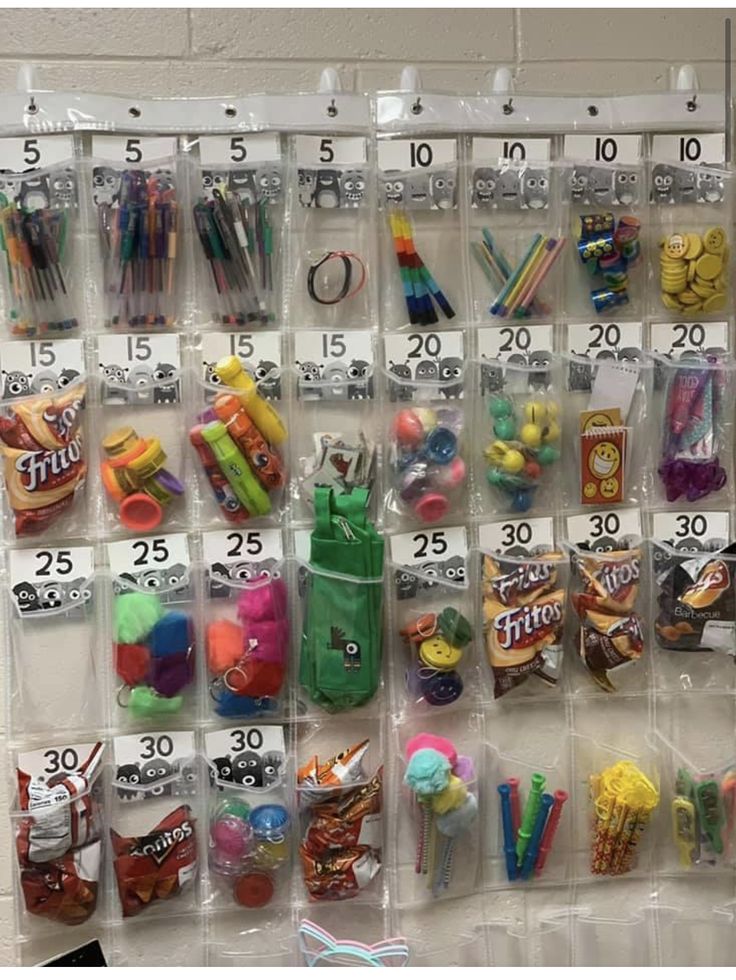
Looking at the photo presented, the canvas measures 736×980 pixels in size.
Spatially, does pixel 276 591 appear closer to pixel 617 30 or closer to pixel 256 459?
pixel 256 459

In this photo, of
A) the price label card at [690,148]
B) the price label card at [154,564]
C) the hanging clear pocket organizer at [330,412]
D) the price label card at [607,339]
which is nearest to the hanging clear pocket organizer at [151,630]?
the price label card at [154,564]

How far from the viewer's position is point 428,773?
1439mm

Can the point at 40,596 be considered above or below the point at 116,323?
below

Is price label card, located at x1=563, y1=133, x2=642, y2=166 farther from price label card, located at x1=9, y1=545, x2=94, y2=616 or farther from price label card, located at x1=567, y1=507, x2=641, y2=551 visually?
price label card, located at x1=9, y1=545, x2=94, y2=616

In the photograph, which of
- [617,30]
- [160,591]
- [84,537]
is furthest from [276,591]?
[617,30]

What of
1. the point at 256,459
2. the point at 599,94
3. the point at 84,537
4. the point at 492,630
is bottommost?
the point at 492,630

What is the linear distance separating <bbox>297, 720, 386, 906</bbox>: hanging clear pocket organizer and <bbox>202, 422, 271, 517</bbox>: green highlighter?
0.36 m

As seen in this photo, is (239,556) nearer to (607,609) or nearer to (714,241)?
(607,609)

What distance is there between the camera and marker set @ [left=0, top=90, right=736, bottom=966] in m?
1.44

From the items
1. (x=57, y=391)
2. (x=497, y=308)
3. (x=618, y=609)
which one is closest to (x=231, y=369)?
(x=57, y=391)

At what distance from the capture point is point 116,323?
1442mm

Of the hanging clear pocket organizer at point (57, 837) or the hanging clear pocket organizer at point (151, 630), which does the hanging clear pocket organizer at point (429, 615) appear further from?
the hanging clear pocket organizer at point (57, 837)

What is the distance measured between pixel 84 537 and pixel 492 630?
61 cm

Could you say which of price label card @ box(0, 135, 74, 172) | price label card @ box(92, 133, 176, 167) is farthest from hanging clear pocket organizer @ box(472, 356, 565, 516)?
price label card @ box(0, 135, 74, 172)
